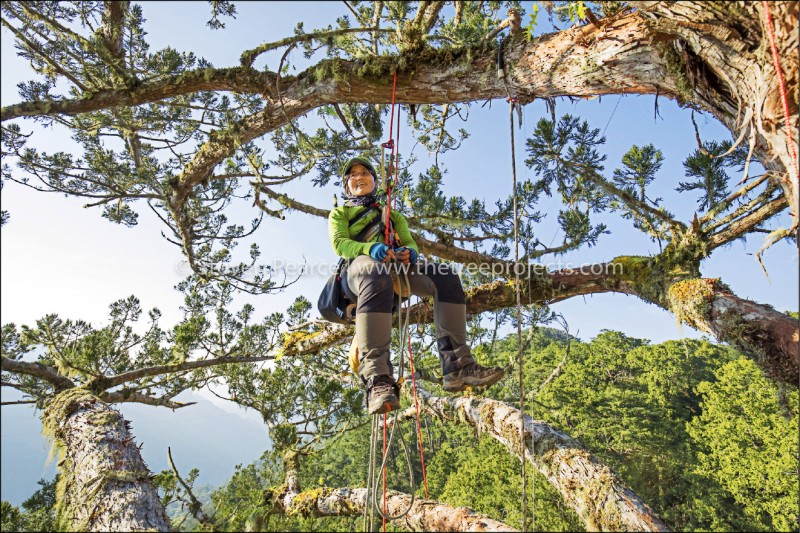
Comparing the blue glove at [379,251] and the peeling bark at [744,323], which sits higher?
the blue glove at [379,251]

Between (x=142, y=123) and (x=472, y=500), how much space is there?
16.3 meters

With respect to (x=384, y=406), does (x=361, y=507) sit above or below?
below

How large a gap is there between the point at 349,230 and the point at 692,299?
2.41m

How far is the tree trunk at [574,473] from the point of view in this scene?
2119 mm

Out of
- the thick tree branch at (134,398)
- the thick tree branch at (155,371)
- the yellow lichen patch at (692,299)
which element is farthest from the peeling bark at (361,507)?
the yellow lichen patch at (692,299)

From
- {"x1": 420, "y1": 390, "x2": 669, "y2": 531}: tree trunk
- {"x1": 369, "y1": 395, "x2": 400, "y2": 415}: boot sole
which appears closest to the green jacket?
{"x1": 369, "y1": 395, "x2": 400, "y2": 415}: boot sole

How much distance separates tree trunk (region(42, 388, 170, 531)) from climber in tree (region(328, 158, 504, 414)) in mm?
1155

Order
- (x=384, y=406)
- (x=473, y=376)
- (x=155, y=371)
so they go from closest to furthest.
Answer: (x=384, y=406)
(x=473, y=376)
(x=155, y=371)

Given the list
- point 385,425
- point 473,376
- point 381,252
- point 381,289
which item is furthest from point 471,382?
point 381,252

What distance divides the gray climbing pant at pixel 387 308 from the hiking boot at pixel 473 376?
39 mm

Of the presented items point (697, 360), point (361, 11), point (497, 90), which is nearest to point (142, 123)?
point (361, 11)

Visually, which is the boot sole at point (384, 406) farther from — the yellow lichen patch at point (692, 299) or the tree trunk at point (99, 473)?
the yellow lichen patch at point (692, 299)

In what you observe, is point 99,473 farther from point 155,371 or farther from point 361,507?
point 155,371

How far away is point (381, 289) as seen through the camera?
2.69 metres
